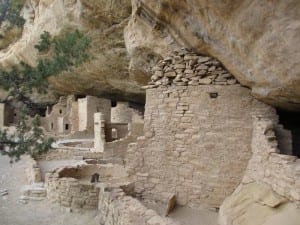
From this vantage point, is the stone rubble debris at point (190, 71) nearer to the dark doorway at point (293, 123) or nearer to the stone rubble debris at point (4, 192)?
the dark doorway at point (293, 123)

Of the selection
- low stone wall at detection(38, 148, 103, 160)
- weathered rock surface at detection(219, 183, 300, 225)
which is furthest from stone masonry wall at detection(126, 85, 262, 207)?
low stone wall at detection(38, 148, 103, 160)

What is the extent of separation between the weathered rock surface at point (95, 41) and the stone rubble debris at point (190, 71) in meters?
3.26

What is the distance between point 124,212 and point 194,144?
57.1 inches

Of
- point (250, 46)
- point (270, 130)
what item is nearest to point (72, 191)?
point (270, 130)

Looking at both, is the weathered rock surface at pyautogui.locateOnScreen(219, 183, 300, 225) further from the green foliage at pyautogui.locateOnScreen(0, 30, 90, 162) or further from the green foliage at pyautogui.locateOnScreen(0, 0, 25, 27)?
the green foliage at pyautogui.locateOnScreen(0, 0, 25, 27)

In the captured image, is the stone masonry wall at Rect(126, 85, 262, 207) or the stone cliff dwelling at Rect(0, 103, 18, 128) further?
the stone cliff dwelling at Rect(0, 103, 18, 128)

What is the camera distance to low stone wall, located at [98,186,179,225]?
4074 millimetres

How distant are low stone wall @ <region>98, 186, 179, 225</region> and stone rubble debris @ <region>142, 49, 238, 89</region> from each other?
72.6 inches

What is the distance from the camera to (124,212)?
4309 mm

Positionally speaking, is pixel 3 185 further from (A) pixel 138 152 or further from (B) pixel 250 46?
(B) pixel 250 46

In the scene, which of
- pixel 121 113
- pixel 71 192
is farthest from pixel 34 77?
pixel 121 113

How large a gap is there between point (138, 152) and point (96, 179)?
3.80m

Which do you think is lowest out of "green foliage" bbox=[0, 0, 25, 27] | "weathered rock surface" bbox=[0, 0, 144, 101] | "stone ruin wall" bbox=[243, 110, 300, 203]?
"stone ruin wall" bbox=[243, 110, 300, 203]

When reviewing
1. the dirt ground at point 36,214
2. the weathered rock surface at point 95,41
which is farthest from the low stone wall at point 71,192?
the weathered rock surface at point 95,41
